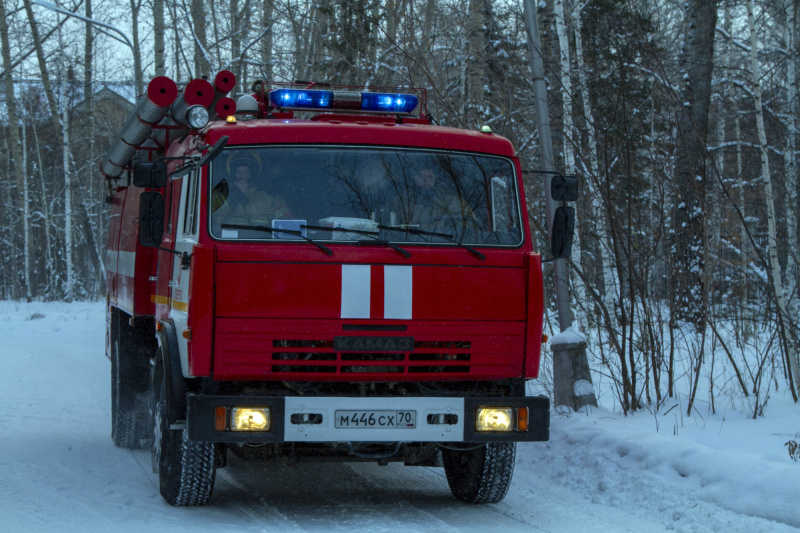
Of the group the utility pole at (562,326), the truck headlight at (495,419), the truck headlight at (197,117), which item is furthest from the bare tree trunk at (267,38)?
the truck headlight at (495,419)

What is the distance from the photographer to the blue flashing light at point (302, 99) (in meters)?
7.12

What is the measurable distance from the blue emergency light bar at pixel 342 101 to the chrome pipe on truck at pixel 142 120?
867 millimetres

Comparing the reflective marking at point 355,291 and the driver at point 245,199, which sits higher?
the driver at point 245,199

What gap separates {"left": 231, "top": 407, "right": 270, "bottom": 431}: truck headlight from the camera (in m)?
5.45

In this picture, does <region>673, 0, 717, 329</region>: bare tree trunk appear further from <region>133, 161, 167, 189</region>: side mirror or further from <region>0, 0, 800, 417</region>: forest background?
<region>133, 161, 167, 189</region>: side mirror

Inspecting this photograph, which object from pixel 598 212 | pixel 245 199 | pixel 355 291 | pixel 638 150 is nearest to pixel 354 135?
pixel 245 199

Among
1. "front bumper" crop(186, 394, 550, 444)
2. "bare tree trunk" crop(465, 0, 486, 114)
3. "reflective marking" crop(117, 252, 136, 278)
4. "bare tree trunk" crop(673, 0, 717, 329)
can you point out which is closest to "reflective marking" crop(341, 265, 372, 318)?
"front bumper" crop(186, 394, 550, 444)

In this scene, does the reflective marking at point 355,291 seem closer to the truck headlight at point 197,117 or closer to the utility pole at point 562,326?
the truck headlight at point 197,117

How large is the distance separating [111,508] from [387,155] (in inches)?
114

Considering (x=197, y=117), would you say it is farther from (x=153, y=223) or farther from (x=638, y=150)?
(x=638, y=150)

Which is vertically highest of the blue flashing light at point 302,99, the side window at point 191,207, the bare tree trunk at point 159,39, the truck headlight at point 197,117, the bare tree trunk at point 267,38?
the bare tree trunk at point 267,38

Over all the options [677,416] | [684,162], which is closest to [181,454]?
[677,416]

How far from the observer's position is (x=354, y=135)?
19.5 ft

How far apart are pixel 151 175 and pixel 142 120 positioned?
2128mm
